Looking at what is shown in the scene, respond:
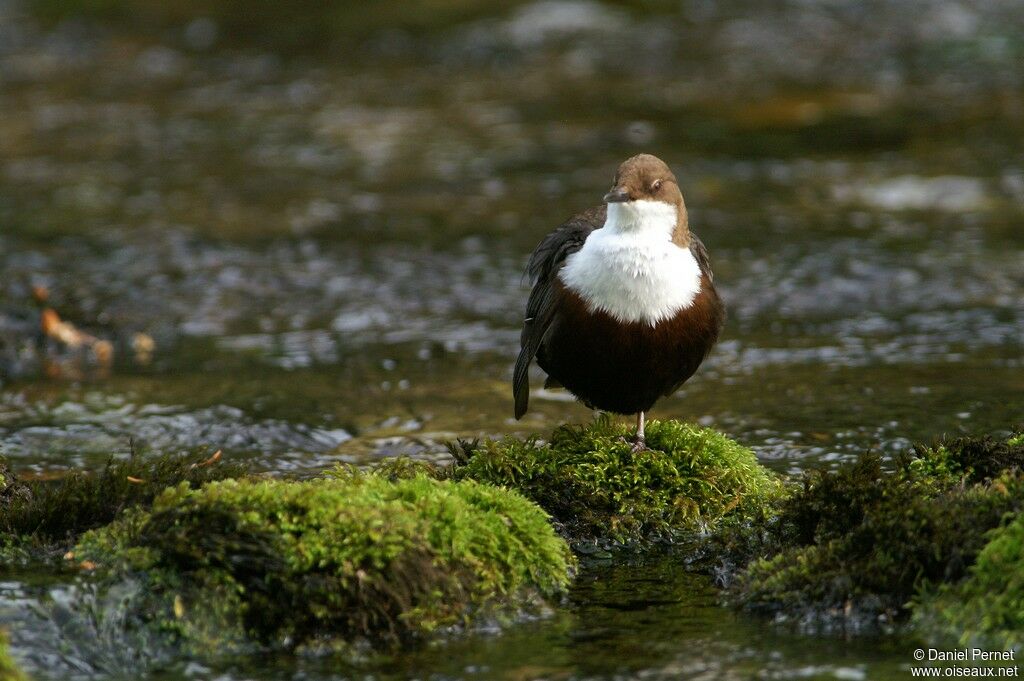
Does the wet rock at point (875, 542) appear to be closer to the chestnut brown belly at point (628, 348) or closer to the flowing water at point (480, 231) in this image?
the flowing water at point (480, 231)

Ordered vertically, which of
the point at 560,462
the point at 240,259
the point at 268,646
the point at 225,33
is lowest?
the point at 268,646

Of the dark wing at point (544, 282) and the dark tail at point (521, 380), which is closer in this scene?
the dark wing at point (544, 282)

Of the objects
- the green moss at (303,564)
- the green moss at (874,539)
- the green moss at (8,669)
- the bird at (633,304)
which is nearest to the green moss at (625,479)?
the bird at (633,304)

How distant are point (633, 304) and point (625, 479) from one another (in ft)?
2.09

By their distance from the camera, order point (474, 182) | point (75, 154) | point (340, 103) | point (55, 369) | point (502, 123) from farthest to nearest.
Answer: point (340, 103)
point (502, 123)
point (75, 154)
point (474, 182)
point (55, 369)

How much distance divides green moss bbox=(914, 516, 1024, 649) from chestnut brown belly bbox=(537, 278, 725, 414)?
1.46 m

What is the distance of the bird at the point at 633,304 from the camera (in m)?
4.78

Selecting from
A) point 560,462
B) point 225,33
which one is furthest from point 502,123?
point 560,462

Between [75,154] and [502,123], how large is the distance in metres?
4.15

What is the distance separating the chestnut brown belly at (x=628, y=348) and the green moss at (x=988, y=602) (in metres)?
1.46

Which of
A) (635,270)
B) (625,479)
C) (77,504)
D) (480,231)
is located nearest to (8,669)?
(77,504)

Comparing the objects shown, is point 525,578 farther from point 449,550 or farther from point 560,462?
point 560,462

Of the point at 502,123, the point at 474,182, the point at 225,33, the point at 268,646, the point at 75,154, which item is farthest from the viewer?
the point at 225,33

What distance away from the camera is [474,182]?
1148 cm
